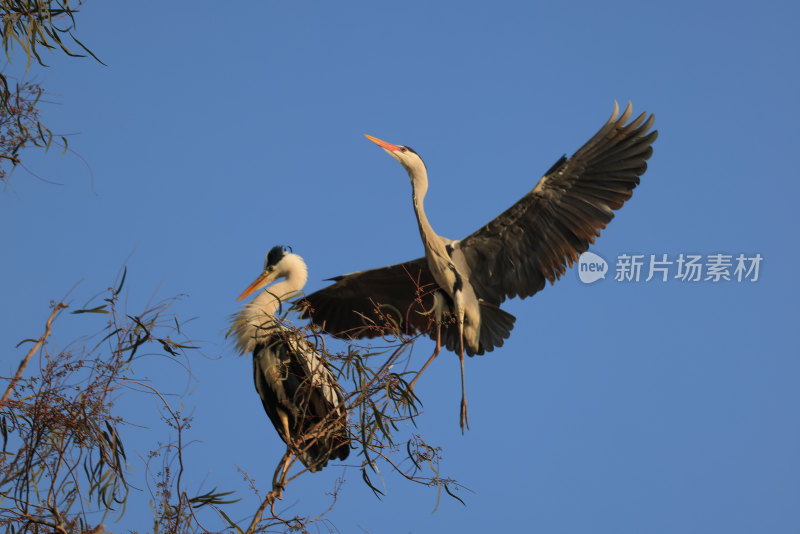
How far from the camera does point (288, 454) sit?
3119 millimetres

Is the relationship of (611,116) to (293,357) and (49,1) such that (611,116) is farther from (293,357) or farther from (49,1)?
(49,1)

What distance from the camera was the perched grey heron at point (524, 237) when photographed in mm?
5051

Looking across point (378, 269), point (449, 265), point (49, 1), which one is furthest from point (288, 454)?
point (378, 269)

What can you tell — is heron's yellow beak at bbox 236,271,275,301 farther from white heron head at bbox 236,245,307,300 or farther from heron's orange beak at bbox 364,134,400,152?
heron's orange beak at bbox 364,134,400,152

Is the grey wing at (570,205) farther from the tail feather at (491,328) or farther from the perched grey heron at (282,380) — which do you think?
the perched grey heron at (282,380)

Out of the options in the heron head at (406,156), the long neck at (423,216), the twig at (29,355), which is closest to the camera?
the twig at (29,355)

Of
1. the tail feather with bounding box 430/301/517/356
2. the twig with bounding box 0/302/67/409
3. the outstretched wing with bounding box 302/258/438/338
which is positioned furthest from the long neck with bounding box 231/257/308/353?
the twig with bounding box 0/302/67/409

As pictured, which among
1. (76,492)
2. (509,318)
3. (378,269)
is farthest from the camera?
(378,269)

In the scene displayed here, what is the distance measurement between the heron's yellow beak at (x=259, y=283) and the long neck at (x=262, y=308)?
0.13 meters

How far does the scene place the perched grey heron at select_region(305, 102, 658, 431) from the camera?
5.05m

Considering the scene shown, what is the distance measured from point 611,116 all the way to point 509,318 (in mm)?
1328

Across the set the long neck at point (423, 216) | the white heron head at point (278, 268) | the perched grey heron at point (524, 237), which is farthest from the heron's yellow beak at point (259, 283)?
the long neck at point (423, 216)

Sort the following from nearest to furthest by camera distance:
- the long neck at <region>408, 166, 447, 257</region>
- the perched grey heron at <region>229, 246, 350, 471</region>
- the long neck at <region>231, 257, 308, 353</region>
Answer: the perched grey heron at <region>229, 246, 350, 471</region>, the long neck at <region>231, 257, 308, 353</region>, the long neck at <region>408, 166, 447, 257</region>

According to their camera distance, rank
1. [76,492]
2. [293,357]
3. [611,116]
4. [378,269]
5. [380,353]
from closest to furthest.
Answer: [76,492], [380,353], [293,357], [611,116], [378,269]
